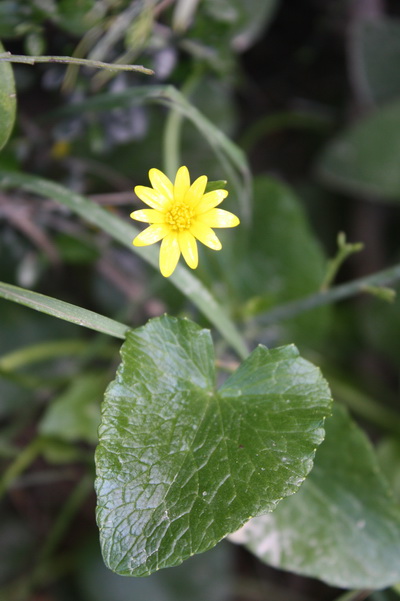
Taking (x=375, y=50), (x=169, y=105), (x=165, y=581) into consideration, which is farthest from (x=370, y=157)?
(x=165, y=581)

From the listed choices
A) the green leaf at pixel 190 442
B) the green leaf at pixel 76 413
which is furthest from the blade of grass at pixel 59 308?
the green leaf at pixel 76 413

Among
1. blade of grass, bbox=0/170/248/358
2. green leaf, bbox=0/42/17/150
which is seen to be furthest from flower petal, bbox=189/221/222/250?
green leaf, bbox=0/42/17/150

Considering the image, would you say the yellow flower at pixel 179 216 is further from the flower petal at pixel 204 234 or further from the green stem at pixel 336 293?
the green stem at pixel 336 293

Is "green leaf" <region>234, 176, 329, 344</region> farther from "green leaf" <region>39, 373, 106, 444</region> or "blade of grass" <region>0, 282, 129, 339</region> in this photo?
"blade of grass" <region>0, 282, 129, 339</region>

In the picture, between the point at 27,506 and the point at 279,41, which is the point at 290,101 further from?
the point at 27,506

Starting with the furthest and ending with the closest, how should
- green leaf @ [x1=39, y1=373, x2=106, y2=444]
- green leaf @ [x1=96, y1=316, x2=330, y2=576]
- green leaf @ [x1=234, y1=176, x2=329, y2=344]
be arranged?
1. green leaf @ [x1=234, y1=176, x2=329, y2=344]
2. green leaf @ [x1=39, y1=373, x2=106, y2=444]
3. green leaf @ [x1=96, y1=316, x2=330, y2=576]

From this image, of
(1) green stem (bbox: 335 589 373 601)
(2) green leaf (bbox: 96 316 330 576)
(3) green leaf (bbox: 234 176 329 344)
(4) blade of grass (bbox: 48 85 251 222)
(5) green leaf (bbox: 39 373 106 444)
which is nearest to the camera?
(2) green leaf (bbox: 96 316 330 576)

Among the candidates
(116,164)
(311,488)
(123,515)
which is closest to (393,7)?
(116,164)
